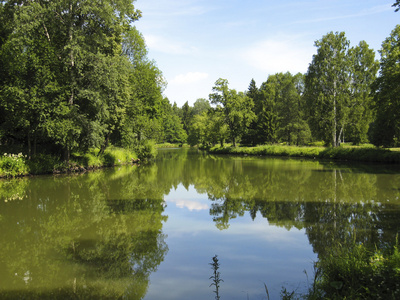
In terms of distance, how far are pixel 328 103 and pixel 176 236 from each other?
35.0m

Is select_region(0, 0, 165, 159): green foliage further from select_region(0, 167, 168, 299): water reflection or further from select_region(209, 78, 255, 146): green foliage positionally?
select_region(209, 78, 255, 146): green foliage

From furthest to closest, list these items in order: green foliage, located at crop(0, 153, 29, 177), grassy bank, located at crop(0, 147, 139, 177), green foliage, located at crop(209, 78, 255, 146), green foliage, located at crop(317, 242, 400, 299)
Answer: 1. green foliage, located at crop(209, 78, 255, 146)
2. grassy bank, located at crop(0, 147, 139, 177)
3. green foliage, located at crop(0, 153, 29, 177)
4. green foliage, located at crop(317, 242, 400, 299)

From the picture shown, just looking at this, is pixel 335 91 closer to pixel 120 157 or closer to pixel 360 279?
pixel 120 157

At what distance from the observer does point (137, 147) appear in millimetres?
32031

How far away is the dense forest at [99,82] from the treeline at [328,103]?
127mm

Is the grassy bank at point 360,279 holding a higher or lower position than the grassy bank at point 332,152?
lower

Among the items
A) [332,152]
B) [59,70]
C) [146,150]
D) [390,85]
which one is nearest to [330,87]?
[332,152]

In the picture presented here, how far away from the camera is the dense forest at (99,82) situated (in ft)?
62.4

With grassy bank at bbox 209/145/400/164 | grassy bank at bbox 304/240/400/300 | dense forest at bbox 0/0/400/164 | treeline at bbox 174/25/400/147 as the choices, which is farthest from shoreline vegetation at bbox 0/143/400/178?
grassy bank at bbox 304/240/400/300

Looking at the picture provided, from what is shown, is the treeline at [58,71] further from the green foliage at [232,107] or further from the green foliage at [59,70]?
the green foliage at [232,107]

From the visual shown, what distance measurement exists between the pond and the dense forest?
6.34 metres

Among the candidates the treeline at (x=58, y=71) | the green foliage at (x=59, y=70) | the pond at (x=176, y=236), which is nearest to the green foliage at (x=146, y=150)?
the treeline at (x=58, y=71)

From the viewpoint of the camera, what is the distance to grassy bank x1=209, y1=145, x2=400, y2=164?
92.6 feet

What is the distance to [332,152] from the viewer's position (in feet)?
112
